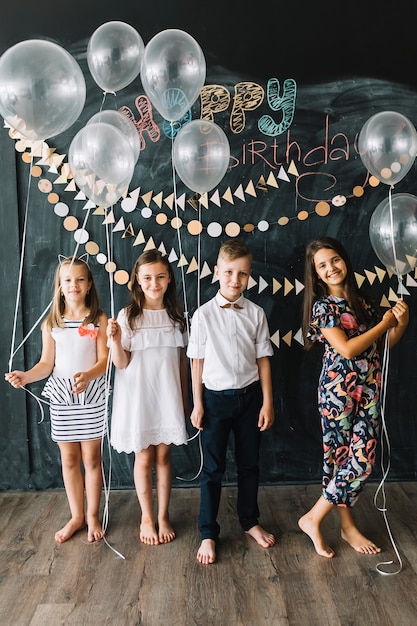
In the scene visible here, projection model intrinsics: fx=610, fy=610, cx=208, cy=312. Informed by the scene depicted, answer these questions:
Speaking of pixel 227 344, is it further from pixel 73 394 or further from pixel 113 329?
pixel 73 394

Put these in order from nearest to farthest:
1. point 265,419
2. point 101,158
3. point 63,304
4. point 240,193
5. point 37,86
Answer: point 37,86 → point 101,158 → point 265,419 → point 63,304 → point 240,193

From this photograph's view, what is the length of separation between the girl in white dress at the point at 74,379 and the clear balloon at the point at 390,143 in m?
1.16

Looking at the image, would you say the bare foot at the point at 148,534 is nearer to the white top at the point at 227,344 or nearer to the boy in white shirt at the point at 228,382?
the boy in white shirt at the point at 228,382

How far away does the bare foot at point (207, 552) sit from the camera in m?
2.17

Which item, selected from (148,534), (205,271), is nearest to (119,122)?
(205,271)

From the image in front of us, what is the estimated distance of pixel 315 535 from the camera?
226 cm

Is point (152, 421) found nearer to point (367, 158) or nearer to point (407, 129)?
point (367, 158)

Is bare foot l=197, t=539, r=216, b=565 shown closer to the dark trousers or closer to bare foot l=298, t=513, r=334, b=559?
the dark trousers

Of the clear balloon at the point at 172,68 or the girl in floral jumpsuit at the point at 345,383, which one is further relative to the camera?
the girl in floral jumpsuit at the point at 345,383

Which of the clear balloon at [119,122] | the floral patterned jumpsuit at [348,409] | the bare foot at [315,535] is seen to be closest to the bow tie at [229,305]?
the floral patterned jumpsuit at [348,409]

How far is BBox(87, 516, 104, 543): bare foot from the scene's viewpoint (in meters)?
2.37

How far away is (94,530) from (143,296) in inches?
36.8

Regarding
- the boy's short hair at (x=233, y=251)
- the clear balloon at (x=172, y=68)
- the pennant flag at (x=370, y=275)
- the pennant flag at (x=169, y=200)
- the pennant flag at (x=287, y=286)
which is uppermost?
the clear balloon at (x=172, y=68)

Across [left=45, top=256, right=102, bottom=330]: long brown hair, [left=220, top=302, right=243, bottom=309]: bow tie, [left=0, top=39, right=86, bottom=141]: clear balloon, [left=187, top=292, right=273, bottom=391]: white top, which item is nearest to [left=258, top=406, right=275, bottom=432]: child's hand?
[left=187, top=292, right=273, bottom=391]: white top
